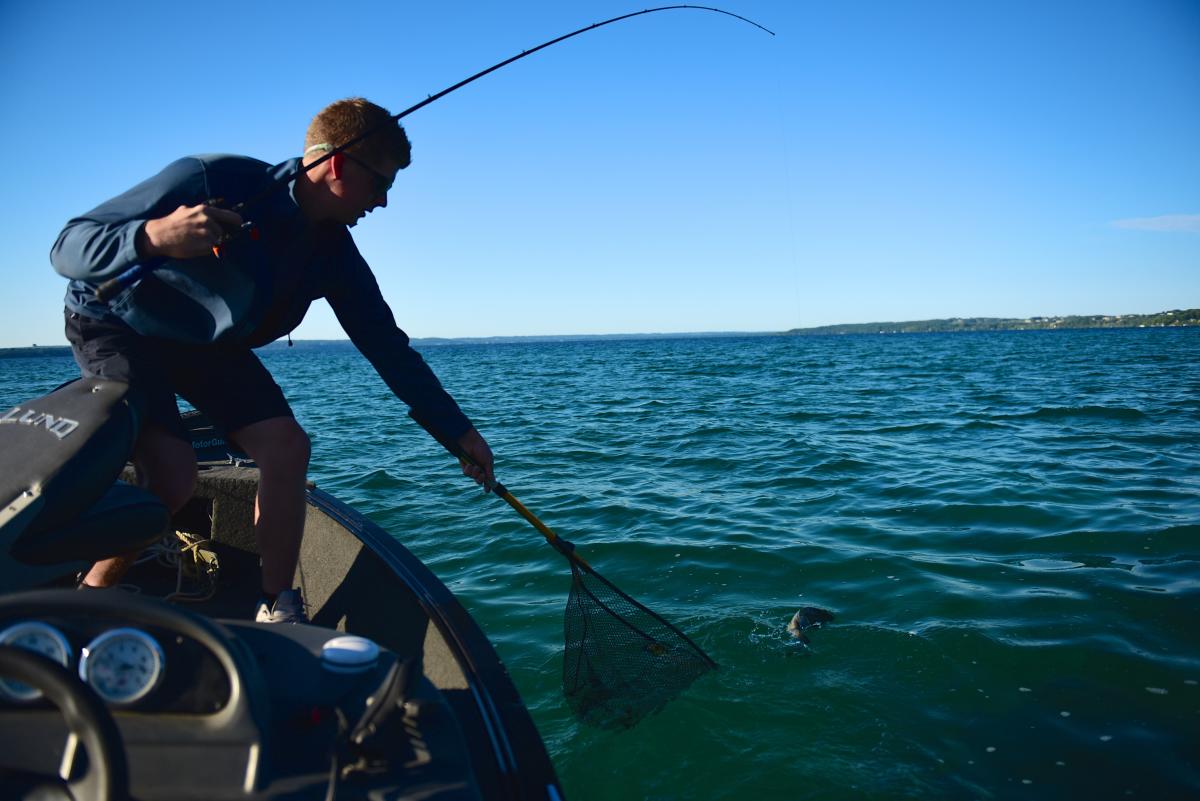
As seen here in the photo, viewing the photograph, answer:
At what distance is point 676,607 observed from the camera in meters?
5.12

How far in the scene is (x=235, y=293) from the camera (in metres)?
2.45

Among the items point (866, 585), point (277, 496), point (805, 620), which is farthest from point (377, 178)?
point (866, 585)

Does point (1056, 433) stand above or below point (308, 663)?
below

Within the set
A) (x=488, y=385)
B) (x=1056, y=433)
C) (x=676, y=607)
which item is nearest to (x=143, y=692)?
(x=676, y=607)

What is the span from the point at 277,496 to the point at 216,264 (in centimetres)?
90

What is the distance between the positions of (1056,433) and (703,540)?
7563 mm

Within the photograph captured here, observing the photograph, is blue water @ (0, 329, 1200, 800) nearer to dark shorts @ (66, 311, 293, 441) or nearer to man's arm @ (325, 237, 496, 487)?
man's arm @ (325, 237, 496, 487)

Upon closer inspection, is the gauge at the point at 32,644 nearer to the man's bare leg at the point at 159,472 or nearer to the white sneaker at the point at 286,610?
the white sneaker at the point at 286,610

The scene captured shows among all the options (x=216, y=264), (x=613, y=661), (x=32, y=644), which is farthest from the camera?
(x=613, y=661)

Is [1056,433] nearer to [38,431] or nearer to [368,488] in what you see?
[368,488]

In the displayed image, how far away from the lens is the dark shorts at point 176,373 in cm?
245

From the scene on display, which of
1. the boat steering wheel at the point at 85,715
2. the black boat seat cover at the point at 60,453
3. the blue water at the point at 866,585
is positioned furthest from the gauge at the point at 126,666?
the blue water at the point at 866,585

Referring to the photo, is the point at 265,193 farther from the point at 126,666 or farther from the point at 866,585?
the point at 866,585

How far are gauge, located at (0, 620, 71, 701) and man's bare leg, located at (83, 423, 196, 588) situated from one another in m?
1.34
